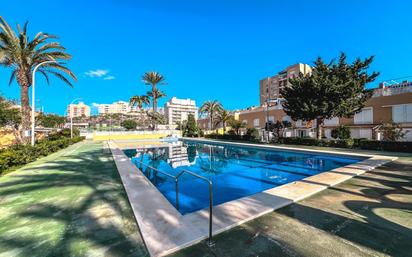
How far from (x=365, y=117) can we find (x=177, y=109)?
107326 mm

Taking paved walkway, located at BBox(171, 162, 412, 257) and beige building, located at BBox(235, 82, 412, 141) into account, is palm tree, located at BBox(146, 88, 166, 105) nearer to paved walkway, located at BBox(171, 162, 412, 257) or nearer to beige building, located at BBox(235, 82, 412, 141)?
beige building, located at BBox(235, 82, 412, 141)

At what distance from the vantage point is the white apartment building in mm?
120500

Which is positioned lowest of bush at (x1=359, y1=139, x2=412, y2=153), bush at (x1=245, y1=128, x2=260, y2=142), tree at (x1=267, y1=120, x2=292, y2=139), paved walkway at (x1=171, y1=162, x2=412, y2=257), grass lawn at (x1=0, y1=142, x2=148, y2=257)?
grass lawn at (x1=0, y1=142, x2=148, y2=257)

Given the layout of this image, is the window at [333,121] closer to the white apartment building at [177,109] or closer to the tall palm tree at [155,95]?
the tall palm tree at [155,95]

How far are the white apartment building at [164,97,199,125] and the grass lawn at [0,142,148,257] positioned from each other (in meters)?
111

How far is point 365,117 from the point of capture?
81.8ft

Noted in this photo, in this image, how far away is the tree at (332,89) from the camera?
17875mm

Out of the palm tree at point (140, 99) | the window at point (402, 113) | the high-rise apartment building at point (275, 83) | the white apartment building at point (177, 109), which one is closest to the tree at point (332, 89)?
the window at point (402, 113)

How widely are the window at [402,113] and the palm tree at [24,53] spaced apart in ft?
109

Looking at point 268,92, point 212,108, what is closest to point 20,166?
point 212,108

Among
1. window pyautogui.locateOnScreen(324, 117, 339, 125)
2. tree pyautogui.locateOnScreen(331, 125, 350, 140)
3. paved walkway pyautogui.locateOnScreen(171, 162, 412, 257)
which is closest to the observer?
paved walkway pyautogui.locateOnScreen(171, 162, 412, 257)

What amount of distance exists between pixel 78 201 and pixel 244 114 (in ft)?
132

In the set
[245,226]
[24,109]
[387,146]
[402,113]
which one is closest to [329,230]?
[245,226]

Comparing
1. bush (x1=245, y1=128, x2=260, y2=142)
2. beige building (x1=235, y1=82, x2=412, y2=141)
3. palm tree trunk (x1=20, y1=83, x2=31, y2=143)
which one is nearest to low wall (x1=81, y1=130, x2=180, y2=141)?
bush (x1=245, y1=128, x2=260, y2=142)
